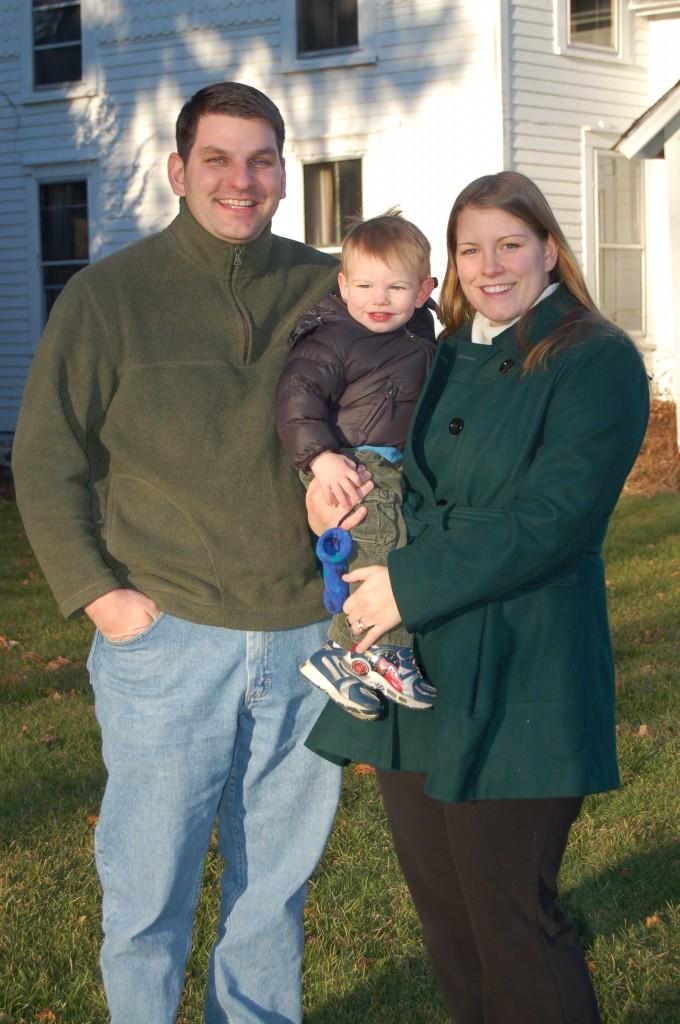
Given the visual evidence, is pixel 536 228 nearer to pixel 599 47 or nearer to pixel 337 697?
pixel 337 697

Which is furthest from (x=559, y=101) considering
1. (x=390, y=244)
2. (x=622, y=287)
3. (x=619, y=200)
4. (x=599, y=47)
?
(x=390, y=244)

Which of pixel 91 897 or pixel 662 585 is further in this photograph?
pixel 662 585

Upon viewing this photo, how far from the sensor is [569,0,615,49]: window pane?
15750 mm

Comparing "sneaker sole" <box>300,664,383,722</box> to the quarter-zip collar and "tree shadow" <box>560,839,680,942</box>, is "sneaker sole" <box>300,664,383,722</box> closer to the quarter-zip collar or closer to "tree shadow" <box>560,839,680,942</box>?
the quarter-zip collar

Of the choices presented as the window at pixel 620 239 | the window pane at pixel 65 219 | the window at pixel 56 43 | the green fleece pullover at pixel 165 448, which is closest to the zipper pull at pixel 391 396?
the green fleece pullover at pixel 165 448

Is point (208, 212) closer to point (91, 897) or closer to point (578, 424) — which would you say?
point (578, 424)

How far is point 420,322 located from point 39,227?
1579 centimetres

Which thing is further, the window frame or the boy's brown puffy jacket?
the window frame

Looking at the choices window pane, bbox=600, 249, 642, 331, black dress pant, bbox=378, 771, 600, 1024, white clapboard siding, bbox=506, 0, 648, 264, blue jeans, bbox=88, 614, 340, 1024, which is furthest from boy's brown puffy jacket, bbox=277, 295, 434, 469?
window pane, bbox=600, 249, 642, 331

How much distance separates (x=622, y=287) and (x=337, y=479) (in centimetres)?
1420

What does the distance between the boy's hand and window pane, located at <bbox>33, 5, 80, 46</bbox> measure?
16012 mm

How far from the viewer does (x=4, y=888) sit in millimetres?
4977

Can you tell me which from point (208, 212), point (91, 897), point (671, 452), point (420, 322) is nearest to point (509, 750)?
point (420, 322)

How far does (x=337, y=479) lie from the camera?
10.6 ft
